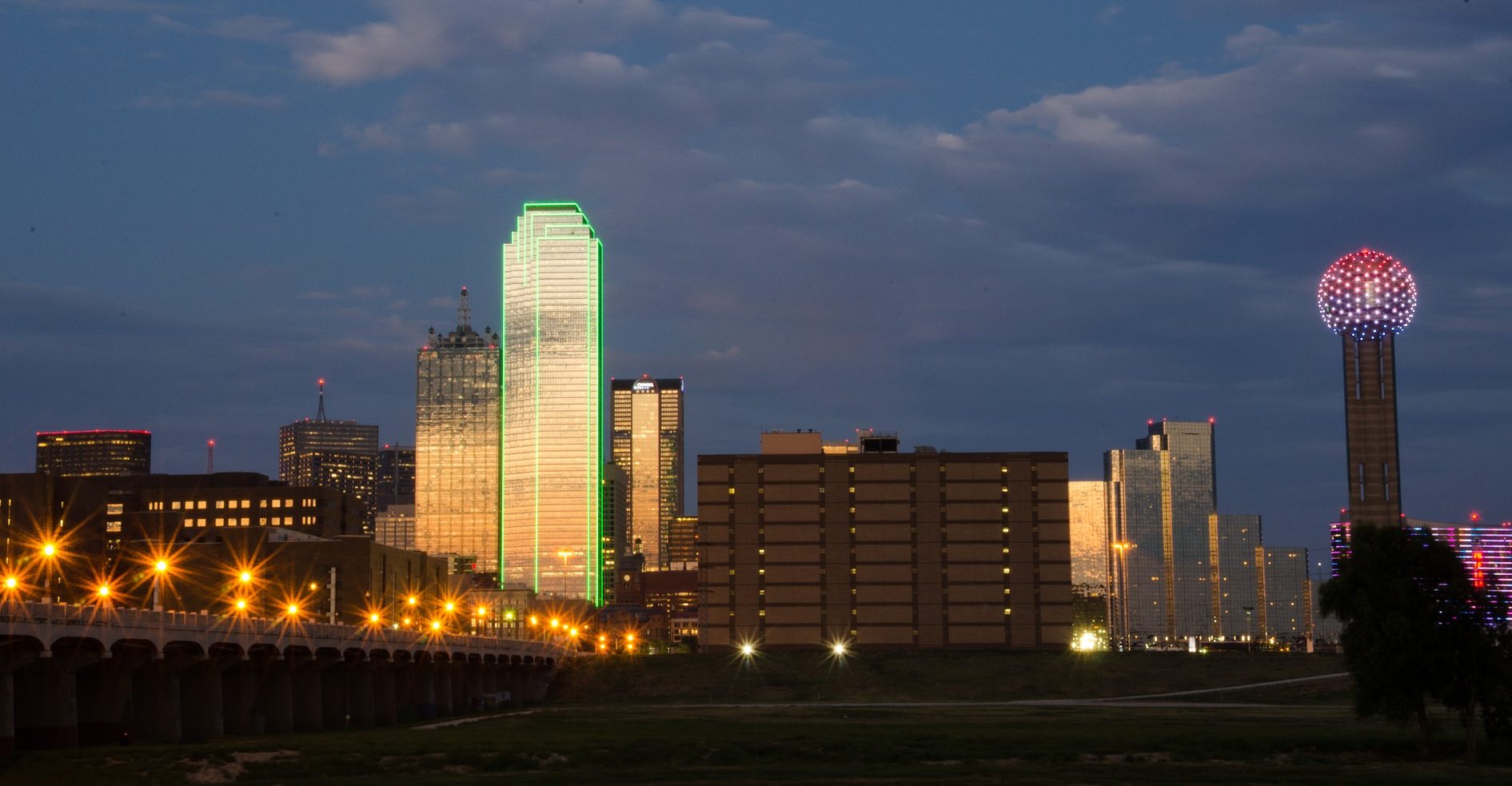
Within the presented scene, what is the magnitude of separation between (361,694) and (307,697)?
11.3 metres

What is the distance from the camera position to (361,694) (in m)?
130

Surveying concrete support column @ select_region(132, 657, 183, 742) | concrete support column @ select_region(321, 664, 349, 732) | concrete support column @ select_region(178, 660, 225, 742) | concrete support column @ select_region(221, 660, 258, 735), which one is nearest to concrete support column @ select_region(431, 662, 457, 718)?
concrete support column @ select_region(321, 664, 349, 732)

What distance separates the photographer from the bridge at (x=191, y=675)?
82438 millimetres

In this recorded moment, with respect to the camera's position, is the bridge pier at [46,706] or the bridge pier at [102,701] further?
the bridge pier at [102,701]

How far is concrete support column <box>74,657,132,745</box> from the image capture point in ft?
295

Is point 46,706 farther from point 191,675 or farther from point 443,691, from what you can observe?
point 443,691

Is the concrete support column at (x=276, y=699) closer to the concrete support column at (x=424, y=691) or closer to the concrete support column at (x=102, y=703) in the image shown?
the concrete support column at (x=102, y=703)

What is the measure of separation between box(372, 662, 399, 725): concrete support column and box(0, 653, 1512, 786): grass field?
841cm

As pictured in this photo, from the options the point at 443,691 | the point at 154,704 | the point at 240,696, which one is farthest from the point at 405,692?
the point at 154,704

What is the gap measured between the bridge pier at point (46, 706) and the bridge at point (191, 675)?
6 centimetres

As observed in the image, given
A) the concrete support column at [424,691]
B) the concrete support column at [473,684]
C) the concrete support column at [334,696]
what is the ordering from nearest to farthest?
the concrete support column at [334,696]
the concrete support column at [424,691]
the concrete support column at [473,684]

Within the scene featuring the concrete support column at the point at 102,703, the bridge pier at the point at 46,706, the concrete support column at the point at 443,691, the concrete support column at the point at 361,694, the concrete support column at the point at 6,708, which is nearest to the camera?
the concrete support column at the point at 6,708

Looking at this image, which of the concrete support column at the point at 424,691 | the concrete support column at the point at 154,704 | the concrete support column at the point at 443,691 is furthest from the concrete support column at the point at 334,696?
the concrete support column at the point at 154,704

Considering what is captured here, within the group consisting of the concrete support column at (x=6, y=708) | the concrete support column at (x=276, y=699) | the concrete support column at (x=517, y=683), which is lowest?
the concrete support column at (x=517, y=683)
